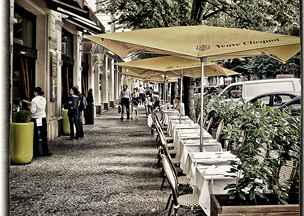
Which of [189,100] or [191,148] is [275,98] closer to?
[189,100]

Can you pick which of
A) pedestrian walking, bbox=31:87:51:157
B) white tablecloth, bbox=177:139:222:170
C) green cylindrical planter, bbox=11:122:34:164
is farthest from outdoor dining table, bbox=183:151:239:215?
pedestrian walking, bbox=31:87:51:157

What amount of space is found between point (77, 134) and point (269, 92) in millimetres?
7025

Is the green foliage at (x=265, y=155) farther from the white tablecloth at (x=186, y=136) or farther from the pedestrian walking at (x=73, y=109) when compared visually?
the pedestrian walking at (x=73, y=109)

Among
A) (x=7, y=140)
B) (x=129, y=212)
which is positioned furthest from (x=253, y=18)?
(x=7, y=140)

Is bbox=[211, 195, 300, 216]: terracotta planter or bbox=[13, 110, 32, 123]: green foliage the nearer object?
bbox=[211, 195, 300, 216]: terracotta planter

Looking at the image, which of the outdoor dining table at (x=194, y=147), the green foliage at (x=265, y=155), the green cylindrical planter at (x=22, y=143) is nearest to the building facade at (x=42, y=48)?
the green cylindrical planter at (x=22, y=143)

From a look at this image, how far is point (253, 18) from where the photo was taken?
550 inches

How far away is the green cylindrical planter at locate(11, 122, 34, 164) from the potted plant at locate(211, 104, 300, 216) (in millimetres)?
6114

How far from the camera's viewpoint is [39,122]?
1078cm

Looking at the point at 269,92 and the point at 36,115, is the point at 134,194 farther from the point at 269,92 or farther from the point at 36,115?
the point at 269,92

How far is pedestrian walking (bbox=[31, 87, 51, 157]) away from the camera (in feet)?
35.0

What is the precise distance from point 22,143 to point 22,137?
16cm

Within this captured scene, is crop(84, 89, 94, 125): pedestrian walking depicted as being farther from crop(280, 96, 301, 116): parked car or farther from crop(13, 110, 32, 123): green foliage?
crop(280, 96, 301, 116): parked car

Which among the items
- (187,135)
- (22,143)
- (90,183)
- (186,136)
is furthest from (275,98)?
(90,183)
